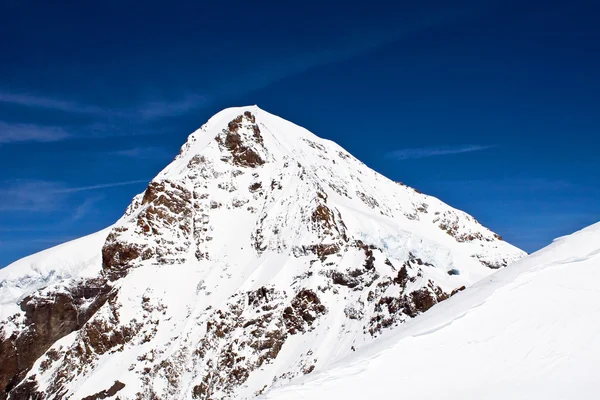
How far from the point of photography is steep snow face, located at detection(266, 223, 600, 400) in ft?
27.0

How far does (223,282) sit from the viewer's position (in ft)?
240

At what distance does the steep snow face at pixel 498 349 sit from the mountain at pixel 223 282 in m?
41.9

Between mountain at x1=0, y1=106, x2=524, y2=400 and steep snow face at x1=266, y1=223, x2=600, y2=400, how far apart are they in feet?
137

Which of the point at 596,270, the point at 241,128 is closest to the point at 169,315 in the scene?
the point at 241,128

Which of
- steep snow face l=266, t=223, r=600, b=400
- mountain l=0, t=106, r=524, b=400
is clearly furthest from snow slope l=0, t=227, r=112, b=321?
steep snow face l=266, t=223, r=600, b=400

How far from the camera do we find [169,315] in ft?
234

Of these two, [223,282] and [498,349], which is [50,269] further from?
[498,349]

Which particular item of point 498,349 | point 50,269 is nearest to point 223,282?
point 50,269

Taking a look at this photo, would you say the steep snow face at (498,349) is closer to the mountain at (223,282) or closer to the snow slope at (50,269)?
the mountain at (223,282)

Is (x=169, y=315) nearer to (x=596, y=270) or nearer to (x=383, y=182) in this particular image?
(x=383, y=182)

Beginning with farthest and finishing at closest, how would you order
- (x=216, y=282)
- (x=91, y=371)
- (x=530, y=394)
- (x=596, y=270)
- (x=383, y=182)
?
(x=383, y=182) < (x=216, y=282) < (x=91, y=371) < (x=596, y=270) < (x=530, y=394)

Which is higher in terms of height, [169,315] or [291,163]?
[291,163]

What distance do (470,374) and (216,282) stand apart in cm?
6689

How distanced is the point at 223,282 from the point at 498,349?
6625 cm
